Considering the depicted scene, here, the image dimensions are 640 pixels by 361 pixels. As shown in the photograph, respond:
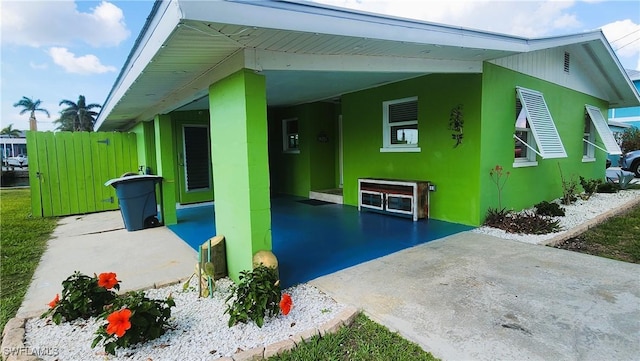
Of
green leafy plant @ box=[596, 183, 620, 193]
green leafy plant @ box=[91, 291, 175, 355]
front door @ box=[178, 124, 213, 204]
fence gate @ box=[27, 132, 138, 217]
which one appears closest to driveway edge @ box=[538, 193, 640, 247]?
green leafy plant @ box=[596, 183, 620, 193]

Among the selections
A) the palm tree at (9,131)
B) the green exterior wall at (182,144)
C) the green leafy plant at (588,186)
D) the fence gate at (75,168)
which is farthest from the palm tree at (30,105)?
the green leafy plant at (588,186)

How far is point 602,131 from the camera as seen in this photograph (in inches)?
364

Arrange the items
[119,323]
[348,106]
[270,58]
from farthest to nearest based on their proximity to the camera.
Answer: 1. [348,106]
2. [270,58]
3. [119,323]

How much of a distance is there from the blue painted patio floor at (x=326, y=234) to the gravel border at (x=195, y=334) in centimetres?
71

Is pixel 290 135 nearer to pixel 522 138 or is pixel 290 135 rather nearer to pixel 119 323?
pixel 522 138

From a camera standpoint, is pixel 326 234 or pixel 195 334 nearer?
pixel 195 334

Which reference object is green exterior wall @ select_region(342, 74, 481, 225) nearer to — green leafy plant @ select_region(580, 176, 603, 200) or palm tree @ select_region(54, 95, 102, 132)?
green leafy plant @ select_region(580, 176, 603, 200)

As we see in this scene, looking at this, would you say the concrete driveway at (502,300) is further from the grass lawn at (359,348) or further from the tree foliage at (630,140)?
the tree foliage at (630,140)

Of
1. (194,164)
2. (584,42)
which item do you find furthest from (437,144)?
(194,164)

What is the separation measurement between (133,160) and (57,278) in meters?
5.52

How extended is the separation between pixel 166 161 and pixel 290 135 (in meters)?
4.56

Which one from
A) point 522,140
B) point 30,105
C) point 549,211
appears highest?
point 30,105

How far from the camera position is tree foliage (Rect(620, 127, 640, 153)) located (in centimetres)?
1672

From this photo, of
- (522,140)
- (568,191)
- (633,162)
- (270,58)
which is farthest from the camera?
(633,162)
